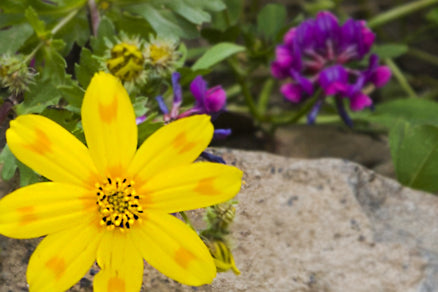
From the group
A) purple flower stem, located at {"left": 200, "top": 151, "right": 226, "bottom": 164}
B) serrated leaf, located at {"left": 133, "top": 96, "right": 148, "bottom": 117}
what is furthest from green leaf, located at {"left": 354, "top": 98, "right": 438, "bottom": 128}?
serrated leaf, located at {"left": 133, "top": 96, "right": 148, "bottom": 117}

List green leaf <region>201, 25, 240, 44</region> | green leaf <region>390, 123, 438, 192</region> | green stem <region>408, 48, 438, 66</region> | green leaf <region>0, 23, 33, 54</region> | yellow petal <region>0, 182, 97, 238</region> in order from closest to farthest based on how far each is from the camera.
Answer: yellow petal <region>0, 182, 97, 238</region> → green leaf <region>0, 23, 33, 54</region> → green leaf <region>390, 123, 438, 192</region> → green leaf <region>201, 25, 240, 44</region> → green stem <region>408, 48, 438, 66</region>

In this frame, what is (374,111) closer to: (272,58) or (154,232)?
(272,58)

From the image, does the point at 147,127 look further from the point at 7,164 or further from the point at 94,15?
the point at 94,15

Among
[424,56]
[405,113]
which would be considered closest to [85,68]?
[405,113]

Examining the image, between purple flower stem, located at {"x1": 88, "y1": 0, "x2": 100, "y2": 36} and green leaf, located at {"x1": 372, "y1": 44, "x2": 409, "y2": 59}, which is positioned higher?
purple flower stem, located at {"x1": 88, "y1": 0, "x2": 100, "y2": 36}

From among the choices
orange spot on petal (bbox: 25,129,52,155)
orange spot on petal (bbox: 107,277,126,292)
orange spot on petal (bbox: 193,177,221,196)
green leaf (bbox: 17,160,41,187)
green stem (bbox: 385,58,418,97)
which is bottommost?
green stem (bbox: 385,58,418,97)

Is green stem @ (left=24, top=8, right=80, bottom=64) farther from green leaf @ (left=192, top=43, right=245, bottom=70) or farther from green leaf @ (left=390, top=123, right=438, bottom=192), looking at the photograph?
green leaf @ (left=390, top=123, right=438, bottom=192)
